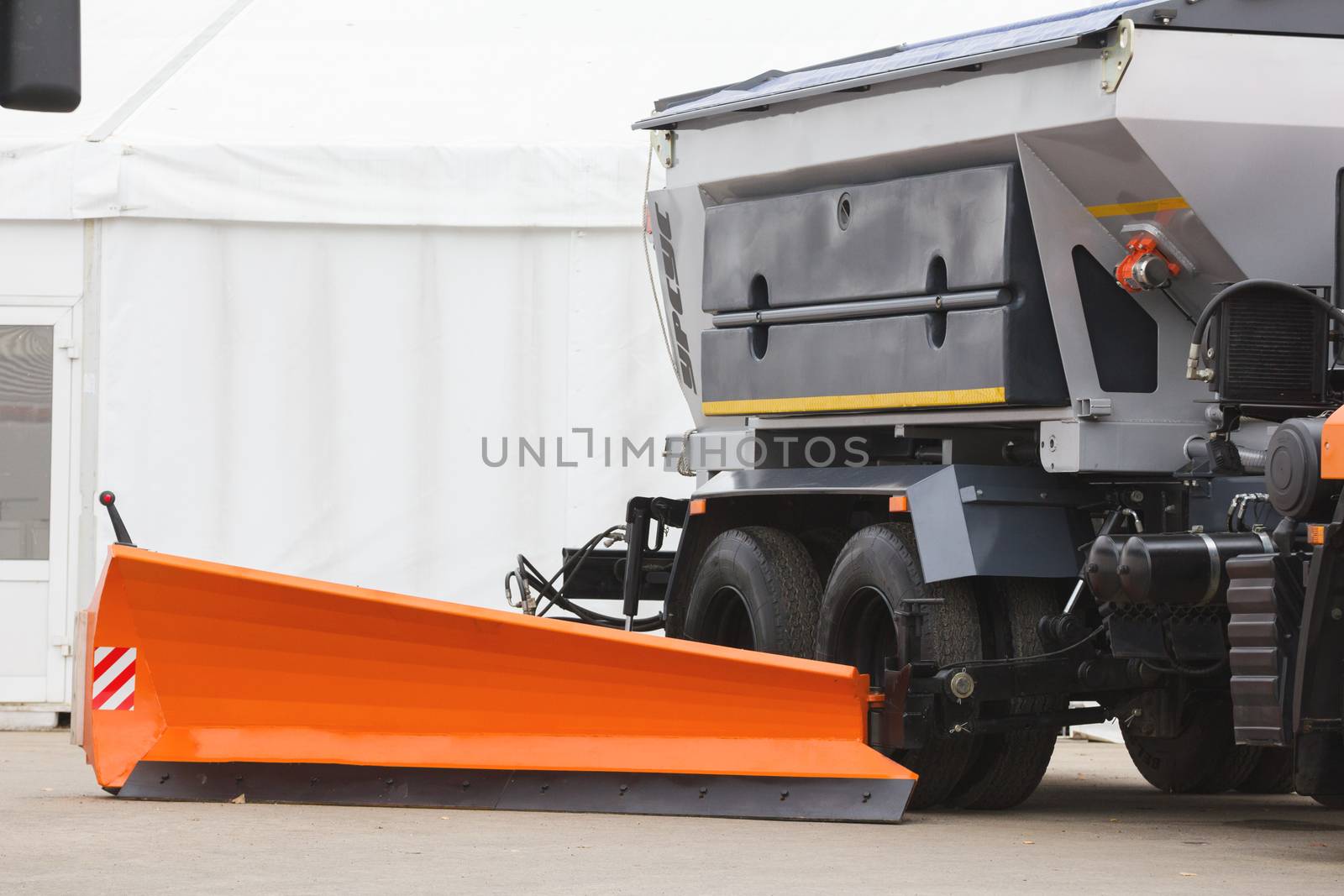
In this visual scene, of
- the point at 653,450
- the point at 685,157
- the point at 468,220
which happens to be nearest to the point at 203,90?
the point at 468,220

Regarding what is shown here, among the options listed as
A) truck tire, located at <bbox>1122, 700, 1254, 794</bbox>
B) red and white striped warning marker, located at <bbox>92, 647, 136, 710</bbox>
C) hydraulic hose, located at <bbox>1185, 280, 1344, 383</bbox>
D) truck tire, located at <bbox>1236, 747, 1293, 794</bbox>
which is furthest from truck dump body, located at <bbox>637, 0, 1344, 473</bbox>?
red and white striped warning marker, located at <bbox>92, 647, 136, 710</bbox>

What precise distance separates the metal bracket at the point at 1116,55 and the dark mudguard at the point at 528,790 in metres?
2.56

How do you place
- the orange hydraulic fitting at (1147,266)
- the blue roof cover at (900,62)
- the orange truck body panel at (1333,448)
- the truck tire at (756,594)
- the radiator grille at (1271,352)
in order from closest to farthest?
1. the orange truck body panel at (1333,448)
2. the radiator grille at (1271,352)
3. the blue roof cover at (900,62)
4. the orange hydraulic fitting at (1147,266)
5. the truck tire at (756,594)

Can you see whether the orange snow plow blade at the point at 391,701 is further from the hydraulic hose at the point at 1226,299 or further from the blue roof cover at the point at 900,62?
the blue roof cover at the point at 900,62

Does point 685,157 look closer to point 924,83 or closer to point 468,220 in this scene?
point 924,83

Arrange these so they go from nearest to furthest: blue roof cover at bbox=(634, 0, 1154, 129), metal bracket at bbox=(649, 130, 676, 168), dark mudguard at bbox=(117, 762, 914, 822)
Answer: blue roof cover at bbox=(634, 0, 1154, 129)
dark mudguard at bbox=(117, 762, 914, 822)
metal bracket at bbox=(649, 130, 676, 168)

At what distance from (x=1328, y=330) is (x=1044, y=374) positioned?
1.04 meters

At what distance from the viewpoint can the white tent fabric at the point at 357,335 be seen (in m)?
12.8

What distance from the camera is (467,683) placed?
873cm

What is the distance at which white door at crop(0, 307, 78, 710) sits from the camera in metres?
12.9

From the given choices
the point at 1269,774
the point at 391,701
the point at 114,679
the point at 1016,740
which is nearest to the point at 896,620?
the point at 1016,740

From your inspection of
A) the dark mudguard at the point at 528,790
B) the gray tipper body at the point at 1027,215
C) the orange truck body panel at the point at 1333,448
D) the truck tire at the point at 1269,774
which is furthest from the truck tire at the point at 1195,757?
the orange truck body panel at the point at 1333,448

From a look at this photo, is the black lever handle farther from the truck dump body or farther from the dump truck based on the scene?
the truck dump body

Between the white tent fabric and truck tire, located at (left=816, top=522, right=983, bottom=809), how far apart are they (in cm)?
399
